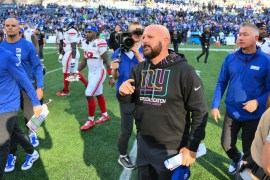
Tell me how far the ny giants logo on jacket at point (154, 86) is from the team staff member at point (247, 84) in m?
1.38

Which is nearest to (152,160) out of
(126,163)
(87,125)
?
(126,163)

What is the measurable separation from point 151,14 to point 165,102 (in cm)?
4550

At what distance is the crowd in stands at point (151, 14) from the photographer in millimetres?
41562

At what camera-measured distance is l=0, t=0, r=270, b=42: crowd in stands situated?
41.6 meters

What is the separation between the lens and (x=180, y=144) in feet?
8.84

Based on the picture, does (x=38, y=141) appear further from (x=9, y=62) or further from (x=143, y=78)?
(x=143, y=78)

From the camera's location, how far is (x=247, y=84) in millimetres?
3512

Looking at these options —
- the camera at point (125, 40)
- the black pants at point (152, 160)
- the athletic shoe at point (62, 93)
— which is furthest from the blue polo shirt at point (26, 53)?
the athletic shoe at point (62, 93)

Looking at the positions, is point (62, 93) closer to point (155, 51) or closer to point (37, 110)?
point (37, 110)

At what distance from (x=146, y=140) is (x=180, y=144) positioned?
1.09 ft

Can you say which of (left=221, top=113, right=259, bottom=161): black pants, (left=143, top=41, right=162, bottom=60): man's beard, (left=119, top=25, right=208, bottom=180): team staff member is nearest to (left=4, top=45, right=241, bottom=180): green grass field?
(left=221, top=113, right=259, bottom=161): black pants

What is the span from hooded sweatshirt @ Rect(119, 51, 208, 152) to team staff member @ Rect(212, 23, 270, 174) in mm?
1139

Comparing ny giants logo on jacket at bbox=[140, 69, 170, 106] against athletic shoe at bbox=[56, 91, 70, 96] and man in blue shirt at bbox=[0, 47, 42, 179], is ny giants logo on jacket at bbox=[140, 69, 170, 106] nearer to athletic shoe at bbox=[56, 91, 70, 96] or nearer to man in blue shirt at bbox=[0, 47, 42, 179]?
man in blue shirt at bbox=[0, 47, 42, 179]

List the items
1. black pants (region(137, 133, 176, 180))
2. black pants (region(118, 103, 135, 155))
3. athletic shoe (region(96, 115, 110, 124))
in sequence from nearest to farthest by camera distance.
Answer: black pants (region(137, 133, 176, 180))
black pants (region(118, 103, 135, 155))
athletic shoe (region(96, 115, 110, 124))
